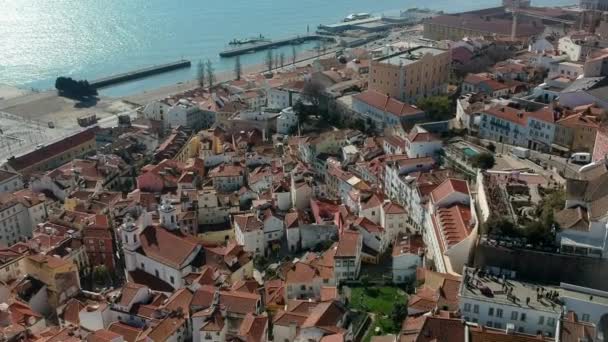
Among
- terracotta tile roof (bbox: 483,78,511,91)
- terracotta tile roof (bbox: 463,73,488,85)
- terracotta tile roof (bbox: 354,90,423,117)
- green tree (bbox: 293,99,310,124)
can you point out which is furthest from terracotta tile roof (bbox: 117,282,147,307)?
terracotta tile roof (bbox: 463,73,488,85)

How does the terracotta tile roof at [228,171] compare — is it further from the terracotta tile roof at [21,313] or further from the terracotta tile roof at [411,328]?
the terracotta tile roof at [411,328]

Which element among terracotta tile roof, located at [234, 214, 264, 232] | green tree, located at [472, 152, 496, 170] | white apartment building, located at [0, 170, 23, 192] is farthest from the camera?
white apartment building, located at [0, 170, 23, 192]

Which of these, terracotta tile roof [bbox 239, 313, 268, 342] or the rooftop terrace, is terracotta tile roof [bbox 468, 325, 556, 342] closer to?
terracotta tile roof [bbox 239, 313, 268, 342]

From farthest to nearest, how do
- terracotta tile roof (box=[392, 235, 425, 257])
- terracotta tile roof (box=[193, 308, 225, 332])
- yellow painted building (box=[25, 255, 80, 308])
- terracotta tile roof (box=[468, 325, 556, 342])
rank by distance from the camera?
yellow painted building (box=[25, 255, 80, 308]) < terracotta tile roof (box=[392, 235, 425, 257]) < terracotta tile roof (box=[193, 308, 225, 332]) < terracotta tile roof (box=[468, 325, 556, 342])

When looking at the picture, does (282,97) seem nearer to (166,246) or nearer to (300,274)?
(166,246)

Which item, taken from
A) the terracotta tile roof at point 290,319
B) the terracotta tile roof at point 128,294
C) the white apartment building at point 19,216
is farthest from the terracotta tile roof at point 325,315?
the white apartment building at point 19,216

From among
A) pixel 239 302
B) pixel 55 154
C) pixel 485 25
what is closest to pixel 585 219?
pixel 239 302

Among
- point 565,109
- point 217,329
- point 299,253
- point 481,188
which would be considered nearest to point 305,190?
point 299,253
